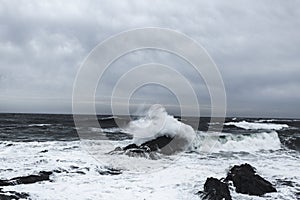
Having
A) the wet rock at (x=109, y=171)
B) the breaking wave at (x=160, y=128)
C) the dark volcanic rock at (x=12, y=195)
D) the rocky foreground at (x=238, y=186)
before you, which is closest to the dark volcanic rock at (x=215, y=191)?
the rocky foreground at (x=238, y=186)

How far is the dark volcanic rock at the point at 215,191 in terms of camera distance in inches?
306

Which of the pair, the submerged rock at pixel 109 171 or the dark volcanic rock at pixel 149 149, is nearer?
the submerged rock at pixel 109 171

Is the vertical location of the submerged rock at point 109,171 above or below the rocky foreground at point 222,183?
below

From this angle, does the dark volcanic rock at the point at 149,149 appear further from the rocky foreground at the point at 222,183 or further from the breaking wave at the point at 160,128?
the rocky foreground at the point at 222,183

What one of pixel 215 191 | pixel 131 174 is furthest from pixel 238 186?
pixel 131 174

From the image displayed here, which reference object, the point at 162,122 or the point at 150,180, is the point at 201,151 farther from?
the point at 150,180

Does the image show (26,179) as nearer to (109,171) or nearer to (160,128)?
(109,171)

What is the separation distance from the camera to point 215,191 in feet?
26.1

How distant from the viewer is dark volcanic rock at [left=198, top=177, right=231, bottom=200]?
7.78 metres

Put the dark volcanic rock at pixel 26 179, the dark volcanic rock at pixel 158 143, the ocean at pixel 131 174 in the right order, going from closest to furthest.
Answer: the ocean at pixel 131 174 < the dark volcanic rock at pixel 26 179 < the dark volcanic rock at pixel 158 143

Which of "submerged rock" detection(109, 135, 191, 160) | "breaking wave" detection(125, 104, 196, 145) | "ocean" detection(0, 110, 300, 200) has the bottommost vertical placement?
"ocean" detection(0, 110, 300, 200)

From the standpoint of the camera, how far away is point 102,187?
29.7ft

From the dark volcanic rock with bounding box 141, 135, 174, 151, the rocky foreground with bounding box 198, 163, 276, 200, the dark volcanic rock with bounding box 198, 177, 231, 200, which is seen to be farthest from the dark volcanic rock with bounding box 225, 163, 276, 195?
the dark volcanic rock with bounding box 141, 135, 174, 151

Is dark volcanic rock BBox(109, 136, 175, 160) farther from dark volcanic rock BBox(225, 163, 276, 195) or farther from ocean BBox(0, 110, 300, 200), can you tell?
dark volcanic rock BBox(225, 163, 276, 195)
